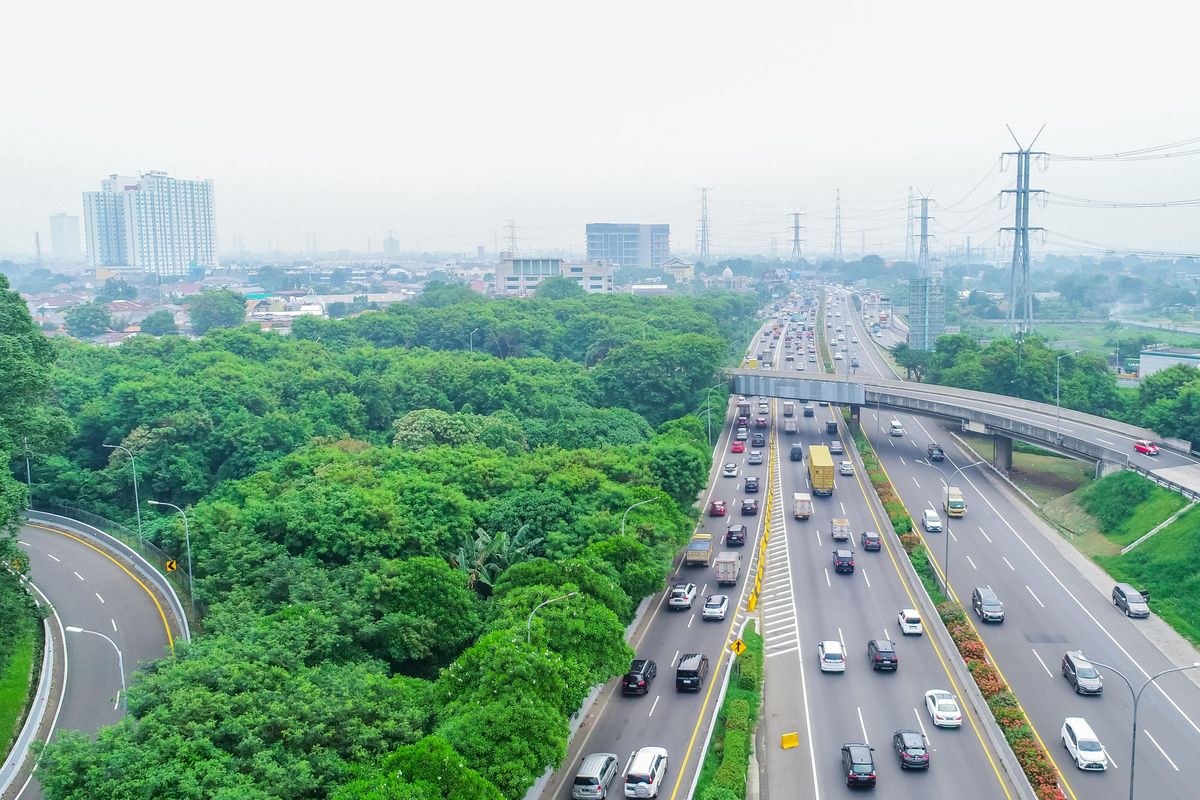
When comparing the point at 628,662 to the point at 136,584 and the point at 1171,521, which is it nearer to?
the point at 136,584

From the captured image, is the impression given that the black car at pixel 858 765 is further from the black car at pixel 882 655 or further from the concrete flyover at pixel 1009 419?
the concrete flyover at pixel 1009 419

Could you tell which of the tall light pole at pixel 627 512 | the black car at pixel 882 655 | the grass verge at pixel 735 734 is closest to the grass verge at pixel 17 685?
the grass verge at pixel 735 734

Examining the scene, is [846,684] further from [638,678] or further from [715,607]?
[715,607]

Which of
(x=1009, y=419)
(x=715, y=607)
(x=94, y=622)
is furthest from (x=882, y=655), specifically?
(x=1009, y=419)

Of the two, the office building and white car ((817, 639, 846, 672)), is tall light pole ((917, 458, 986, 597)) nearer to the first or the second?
white car ((817, 639, 846, 672))

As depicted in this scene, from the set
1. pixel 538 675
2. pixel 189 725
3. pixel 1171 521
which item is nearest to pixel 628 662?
pixel 538 675

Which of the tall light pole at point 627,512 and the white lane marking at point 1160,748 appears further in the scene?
the tall light pole at point 627,512
